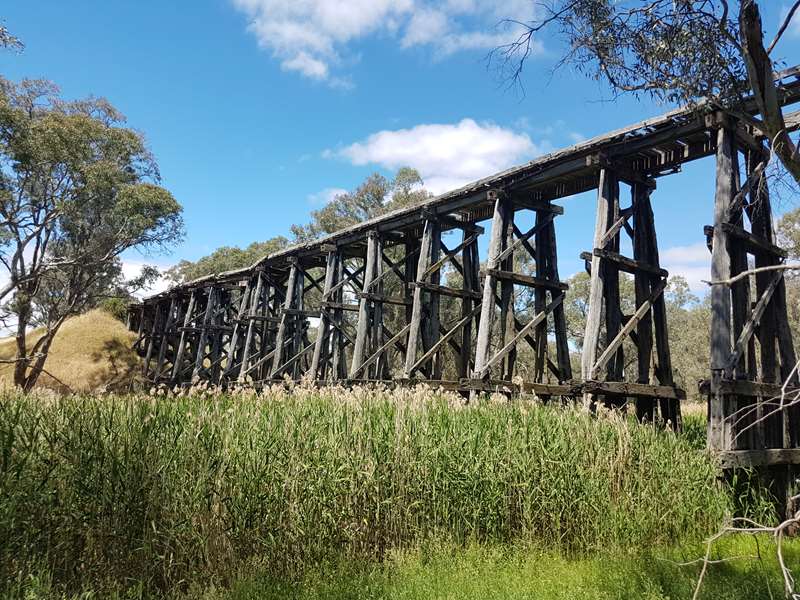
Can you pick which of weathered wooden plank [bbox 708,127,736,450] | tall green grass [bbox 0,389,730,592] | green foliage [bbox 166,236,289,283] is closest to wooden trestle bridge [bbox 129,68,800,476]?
weathered wooden plank [bbox 708,127,736,450]

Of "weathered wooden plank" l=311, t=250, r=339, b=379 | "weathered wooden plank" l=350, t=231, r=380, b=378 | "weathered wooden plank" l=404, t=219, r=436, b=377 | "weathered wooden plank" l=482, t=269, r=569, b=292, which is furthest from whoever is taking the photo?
"weathered wooden plank" l=311, t=250, r=339, b=379

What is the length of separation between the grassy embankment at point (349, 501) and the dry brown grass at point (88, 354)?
23823 mm

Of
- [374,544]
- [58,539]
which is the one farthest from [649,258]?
[58,539]

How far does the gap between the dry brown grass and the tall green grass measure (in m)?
23.7

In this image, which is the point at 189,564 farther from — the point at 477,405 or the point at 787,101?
the point at 787,101

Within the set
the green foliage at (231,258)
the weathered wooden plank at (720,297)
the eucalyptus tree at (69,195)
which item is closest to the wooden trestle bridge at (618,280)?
the weathered wooden plank at (720,297)

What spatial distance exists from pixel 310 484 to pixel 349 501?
0.38 m

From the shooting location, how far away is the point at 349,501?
16.1ft

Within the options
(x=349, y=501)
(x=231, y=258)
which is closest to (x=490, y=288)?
(x=349, y=501)

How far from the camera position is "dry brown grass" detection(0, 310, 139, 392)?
26.8 meters

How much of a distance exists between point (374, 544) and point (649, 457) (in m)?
2.99

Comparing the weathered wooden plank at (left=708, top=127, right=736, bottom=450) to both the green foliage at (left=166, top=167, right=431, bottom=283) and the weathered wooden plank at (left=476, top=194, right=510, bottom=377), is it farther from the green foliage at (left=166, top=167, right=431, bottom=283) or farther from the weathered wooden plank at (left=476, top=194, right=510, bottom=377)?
the green foliage at (left=166, top=167, right=431, bottom=283)

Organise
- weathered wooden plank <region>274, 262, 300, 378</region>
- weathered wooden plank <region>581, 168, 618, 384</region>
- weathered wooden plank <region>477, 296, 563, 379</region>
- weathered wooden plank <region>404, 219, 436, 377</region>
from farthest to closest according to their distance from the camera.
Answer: weathered wooden plank <region>274, 262, 300, 378</region>, weathered wooden plank <region>404, 219, 436, 377</region>, weathered wooden plank <region>477, 296, 563, 379</region>, weathered wooden plank <region>581, 168, 618, 384</region>

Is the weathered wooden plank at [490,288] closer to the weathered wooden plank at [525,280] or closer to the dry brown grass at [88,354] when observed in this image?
the weathered wooden plank at [525,280]
